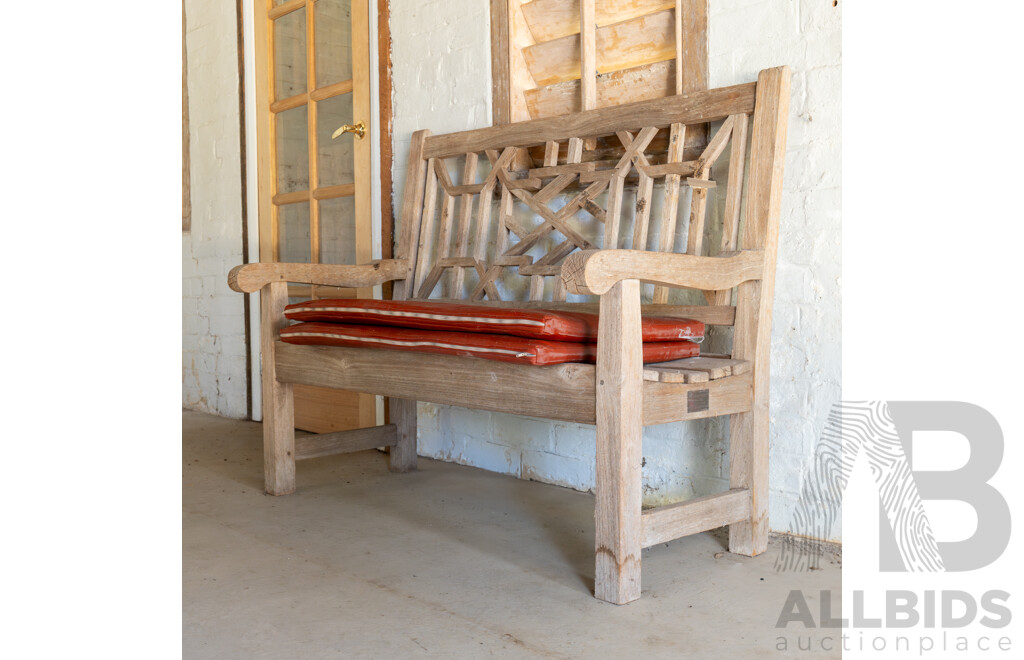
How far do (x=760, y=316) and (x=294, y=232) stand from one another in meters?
2.28

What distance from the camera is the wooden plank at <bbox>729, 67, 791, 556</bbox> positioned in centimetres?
193

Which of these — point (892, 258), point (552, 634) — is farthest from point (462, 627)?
point (892, 258)

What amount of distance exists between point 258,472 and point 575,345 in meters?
1.60

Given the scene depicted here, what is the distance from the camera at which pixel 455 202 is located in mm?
2809

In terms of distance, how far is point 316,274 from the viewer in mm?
2576

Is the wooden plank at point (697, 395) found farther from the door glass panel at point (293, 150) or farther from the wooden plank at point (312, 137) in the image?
the door glass panel at point (293, 150)

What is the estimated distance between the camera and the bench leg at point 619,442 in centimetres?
159

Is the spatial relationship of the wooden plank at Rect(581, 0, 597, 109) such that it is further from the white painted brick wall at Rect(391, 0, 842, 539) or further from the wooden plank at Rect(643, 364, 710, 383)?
the wooden plank at Rect(643, 364, 710, 383)

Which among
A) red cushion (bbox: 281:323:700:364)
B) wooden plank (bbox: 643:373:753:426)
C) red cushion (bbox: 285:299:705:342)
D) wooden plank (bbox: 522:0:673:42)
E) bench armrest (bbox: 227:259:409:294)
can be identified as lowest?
wooden plank (bbox: 643:373:753:426)

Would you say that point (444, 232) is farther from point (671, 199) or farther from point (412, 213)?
point (671, 199)

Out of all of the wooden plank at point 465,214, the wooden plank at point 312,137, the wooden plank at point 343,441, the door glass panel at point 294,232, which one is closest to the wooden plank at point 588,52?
the wooden plank at point 465,214

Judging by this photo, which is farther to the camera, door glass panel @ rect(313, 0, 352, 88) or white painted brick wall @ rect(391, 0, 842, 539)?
door glass panel @ rect(313, 0, 352, 88)

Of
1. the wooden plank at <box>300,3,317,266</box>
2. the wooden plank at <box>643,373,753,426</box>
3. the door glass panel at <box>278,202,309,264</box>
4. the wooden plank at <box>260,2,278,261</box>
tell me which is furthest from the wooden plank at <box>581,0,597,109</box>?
the wooden plank at <box>260,2,278,261</box>

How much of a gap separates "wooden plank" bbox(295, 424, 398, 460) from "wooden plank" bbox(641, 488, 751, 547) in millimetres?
1251
